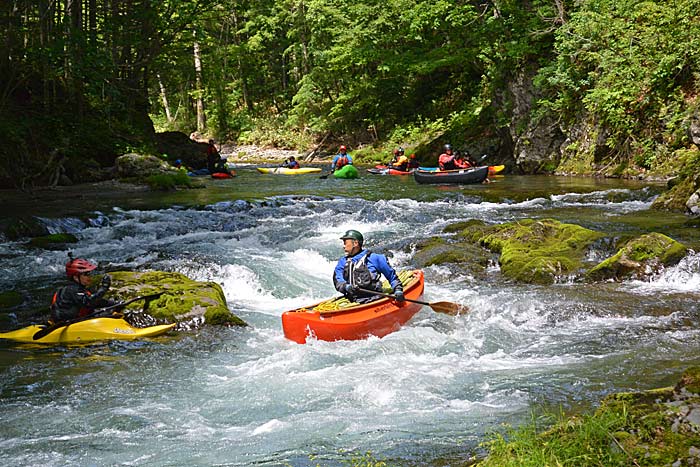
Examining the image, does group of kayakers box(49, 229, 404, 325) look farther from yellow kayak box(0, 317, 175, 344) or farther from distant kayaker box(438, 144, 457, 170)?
distant kayaker box(438, 144, 457, 170)

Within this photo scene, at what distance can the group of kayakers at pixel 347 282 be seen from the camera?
7074 millimetres

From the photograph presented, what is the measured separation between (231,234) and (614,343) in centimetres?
791

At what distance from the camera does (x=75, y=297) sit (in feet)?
23.8

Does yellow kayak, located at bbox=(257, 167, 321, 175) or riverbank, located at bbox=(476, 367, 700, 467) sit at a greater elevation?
yellow kayak, located at bbox=(257, 167, 321, 175)

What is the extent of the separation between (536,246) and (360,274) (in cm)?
392

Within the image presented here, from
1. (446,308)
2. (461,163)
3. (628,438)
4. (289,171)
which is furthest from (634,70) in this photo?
(628,438)

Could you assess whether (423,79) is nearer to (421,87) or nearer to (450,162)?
(421,87)

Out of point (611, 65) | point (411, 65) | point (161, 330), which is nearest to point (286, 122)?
point (411, 65)

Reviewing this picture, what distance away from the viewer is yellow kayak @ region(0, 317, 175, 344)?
695 centimetres

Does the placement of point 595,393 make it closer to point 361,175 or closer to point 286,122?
point 361,175

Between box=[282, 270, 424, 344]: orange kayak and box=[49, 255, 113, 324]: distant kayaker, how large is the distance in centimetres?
228

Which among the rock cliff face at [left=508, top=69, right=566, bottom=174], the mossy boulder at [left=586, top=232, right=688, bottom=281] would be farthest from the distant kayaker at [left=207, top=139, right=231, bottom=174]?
the mossy boulder at [left=586, top=232, right=688, bottom=281]

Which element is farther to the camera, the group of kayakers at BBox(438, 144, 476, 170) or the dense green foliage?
the group of kayakers at BBox(438, 144, 476, 170)

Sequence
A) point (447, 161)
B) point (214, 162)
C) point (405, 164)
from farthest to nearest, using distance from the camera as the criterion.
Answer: point (214, 162) → point (405, 164) → point (447, 161)
